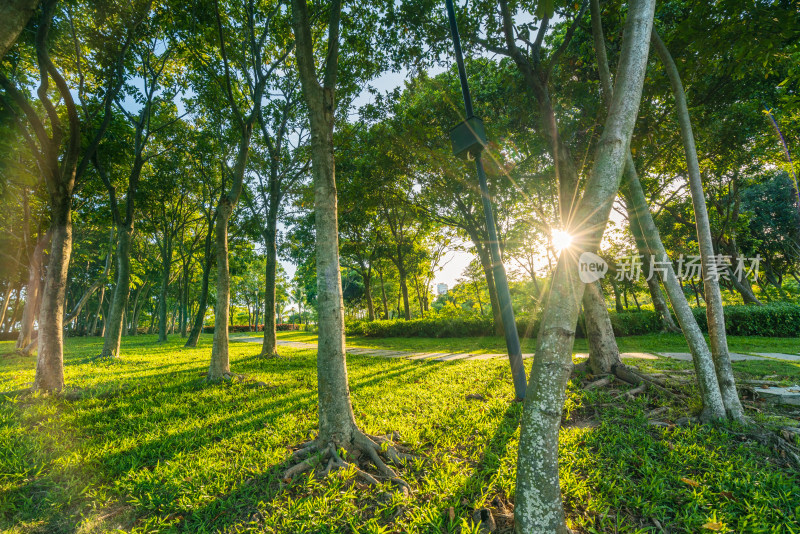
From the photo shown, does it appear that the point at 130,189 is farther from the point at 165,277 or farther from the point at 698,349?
the point at 698,349

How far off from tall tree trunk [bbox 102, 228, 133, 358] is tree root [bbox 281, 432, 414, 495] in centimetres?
992

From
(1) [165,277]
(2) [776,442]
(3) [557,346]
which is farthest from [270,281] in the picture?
(2) [776,442]

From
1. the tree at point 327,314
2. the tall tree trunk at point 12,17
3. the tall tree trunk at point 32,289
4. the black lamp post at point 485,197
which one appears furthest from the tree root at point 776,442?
the tall tree trunk at point 32,289

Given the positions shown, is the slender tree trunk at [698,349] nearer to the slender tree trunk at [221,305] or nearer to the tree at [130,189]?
the slender tree trunk at [221,305]

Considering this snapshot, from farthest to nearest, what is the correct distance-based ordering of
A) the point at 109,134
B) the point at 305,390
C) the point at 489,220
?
the point at 109,134 → the point at 305,390 → the point at 489,220

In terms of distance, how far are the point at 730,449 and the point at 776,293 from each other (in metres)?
32.3

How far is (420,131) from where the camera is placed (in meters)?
10.5

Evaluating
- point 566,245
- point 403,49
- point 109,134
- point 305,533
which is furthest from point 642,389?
point 109,134

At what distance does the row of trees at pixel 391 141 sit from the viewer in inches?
121

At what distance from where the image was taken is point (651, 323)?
13.5 metres

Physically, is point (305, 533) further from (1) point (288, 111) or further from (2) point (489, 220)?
(1) point (288, 111)

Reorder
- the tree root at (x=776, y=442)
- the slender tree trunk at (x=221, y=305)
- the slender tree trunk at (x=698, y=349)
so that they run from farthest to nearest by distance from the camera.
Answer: the slender tree trunk at (x=221, y=305), the slender tree trunk at (x=698, y=349), the tree root at (x=776, y=442)

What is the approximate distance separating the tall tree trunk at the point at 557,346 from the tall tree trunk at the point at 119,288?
477 inches

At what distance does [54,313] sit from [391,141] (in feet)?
32.0
